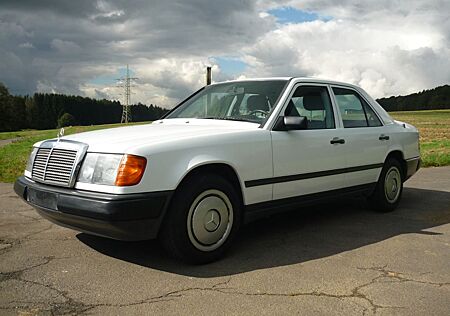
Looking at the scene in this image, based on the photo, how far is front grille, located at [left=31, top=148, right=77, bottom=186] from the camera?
147 inches

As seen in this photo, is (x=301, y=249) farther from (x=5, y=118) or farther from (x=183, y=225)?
(x=5, y=118)

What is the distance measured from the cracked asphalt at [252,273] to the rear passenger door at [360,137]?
61 centimetres

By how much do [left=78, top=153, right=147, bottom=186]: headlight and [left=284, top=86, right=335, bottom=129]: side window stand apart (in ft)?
6.11

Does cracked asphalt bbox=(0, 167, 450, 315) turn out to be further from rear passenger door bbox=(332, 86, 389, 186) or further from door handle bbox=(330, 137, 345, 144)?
door handle bbox=(330, 137, 345, 144)

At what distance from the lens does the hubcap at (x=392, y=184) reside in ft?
19.7

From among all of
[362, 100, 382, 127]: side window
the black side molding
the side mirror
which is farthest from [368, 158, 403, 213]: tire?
the side mirror

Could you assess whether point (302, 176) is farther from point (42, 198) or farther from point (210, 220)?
point (42, 198)

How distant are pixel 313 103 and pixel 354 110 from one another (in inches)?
31.4

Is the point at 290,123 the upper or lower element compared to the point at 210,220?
upper

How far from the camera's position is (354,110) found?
18.5 feet

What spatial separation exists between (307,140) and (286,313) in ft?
6.97

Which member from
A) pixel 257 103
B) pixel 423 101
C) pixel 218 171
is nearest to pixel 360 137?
pixel 257 103

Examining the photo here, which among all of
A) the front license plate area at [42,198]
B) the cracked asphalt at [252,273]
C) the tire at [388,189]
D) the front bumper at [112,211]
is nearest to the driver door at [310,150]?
the cracked asphalt at [252,273]

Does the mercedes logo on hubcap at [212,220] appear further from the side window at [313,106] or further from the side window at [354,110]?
the side window at [354,110]
